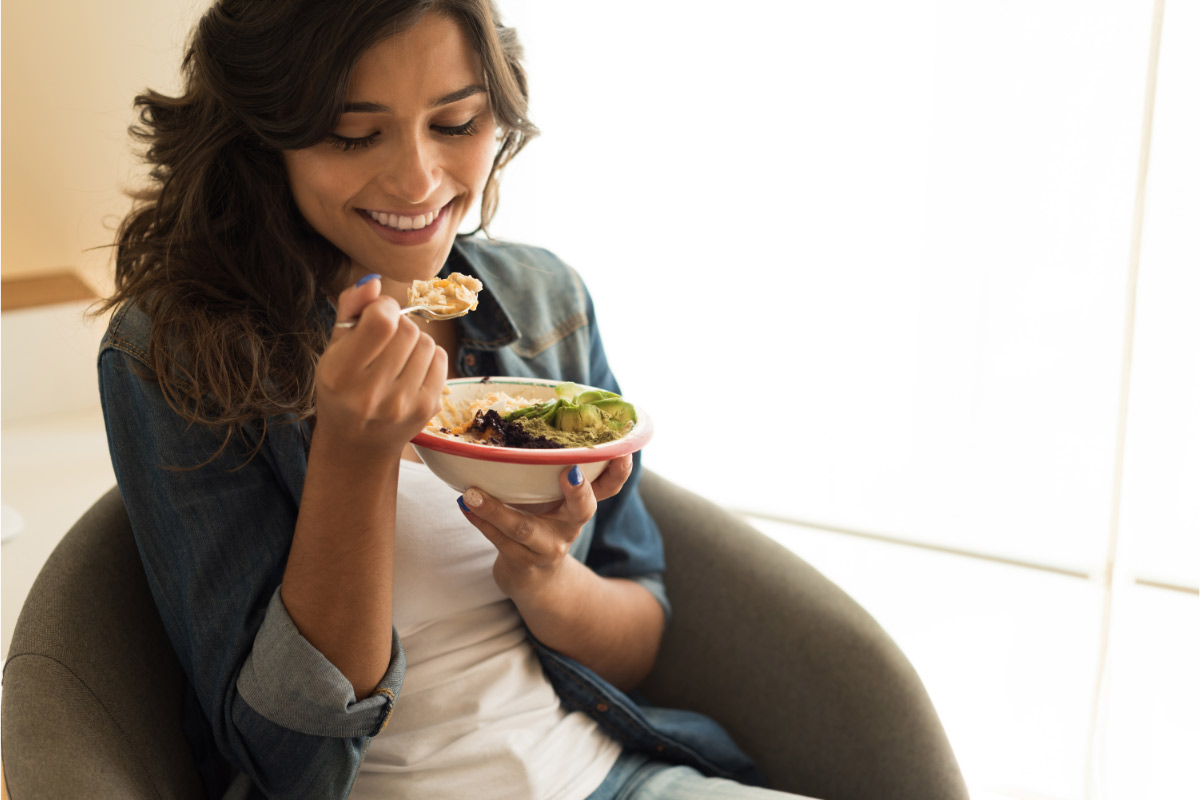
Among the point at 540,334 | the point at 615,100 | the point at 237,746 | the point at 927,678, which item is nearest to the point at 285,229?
the point at 540,334

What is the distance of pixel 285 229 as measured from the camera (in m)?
1.11

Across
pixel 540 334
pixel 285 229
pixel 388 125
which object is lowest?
pixel 540 334

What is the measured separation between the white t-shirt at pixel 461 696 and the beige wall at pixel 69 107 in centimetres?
209

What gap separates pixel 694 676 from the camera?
1.40 metres

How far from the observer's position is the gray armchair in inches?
35.6

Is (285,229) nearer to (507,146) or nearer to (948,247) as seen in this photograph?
(507,146)

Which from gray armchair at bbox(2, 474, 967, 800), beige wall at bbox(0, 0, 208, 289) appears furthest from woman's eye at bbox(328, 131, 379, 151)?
beige wall at bbox(0, 0, 208, 289)

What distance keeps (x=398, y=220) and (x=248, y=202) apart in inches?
7.7

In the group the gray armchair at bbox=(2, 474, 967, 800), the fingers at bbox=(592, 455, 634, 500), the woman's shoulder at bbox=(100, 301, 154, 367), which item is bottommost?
the gray armchair at bbox=(2, 474, 967, 800)

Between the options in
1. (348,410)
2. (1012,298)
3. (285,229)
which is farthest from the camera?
(1012,298)

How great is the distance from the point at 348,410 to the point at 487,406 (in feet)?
0.84

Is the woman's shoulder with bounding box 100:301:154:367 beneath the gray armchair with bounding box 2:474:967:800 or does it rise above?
above

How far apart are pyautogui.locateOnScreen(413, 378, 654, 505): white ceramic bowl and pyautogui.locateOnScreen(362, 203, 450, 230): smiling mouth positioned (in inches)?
11.0

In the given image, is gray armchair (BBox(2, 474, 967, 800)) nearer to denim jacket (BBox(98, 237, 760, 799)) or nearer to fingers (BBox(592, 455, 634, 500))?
denim jacket (BBox(98, 237, 760, 799))
